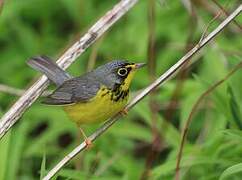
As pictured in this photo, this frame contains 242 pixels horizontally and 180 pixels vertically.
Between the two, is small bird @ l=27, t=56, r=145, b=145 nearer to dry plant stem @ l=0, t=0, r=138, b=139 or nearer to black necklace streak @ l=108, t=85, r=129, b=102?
black necklace streak @ l=108, t=85, r=129, b=102

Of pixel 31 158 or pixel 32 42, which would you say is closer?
pixel 31 158

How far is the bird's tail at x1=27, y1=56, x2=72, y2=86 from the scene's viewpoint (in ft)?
17.3

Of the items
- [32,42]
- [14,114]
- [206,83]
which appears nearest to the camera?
[14,114]

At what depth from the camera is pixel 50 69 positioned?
5316 millimetres

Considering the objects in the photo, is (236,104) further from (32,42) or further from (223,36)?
(32,42)

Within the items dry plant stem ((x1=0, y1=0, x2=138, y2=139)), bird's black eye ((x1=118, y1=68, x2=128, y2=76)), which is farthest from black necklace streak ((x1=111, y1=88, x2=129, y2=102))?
A: dry plant stem ((x1=0, y1=0, x2=138, y2=139))

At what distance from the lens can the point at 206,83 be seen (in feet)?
17.8

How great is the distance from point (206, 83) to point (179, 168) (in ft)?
2.30

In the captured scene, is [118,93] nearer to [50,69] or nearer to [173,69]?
[50,69]

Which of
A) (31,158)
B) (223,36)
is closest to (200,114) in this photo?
(223,36)

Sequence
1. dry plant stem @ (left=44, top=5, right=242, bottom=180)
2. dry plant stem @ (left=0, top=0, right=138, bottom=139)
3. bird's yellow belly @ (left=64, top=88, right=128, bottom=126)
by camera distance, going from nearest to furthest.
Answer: dry plant stem @ (left=44, top=5, right=242, bottom=180) → dry plant stem @ (left=0, top=0, right=138, bottom=139) → bird's yellow belly @ (left=64, top=88, right=128, bottom=126)

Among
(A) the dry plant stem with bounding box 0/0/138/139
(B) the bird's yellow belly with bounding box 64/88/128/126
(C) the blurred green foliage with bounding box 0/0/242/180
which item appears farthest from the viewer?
(C) the blurred green foliage with bounding box 0/0/242/180

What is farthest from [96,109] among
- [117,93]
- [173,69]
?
[173,69]

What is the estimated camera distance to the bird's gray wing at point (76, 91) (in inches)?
210
